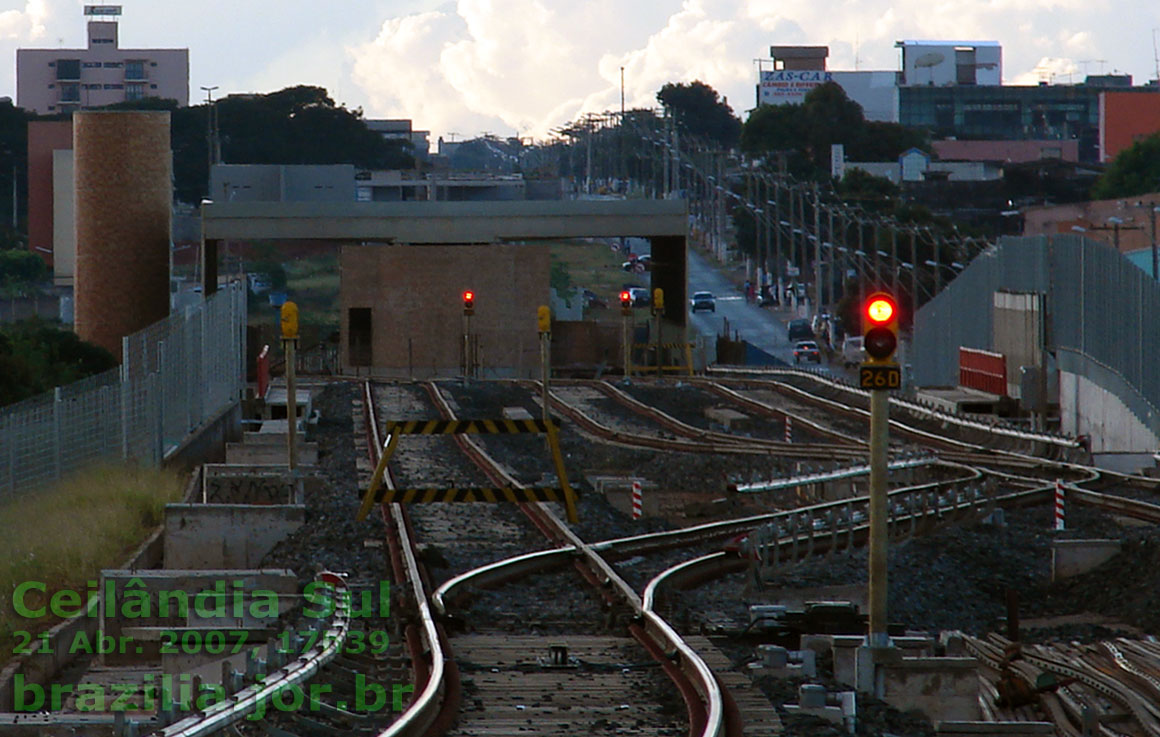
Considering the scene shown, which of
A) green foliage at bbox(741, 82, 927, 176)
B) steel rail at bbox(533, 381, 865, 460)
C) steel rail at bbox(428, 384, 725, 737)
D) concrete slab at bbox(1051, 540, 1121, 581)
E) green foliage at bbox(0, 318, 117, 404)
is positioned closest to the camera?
steel rail at bbox(428, 384, 725, 737)

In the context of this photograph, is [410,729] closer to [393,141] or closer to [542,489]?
[542,489]

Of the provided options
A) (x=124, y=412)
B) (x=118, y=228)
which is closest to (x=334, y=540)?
(x=124, y=412)

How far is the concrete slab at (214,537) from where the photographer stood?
61.6 feet

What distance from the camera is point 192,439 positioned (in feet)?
97.5

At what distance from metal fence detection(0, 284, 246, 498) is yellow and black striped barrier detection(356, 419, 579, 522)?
4057 millimetres

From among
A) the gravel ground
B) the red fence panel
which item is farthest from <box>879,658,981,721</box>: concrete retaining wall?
the red fence panel

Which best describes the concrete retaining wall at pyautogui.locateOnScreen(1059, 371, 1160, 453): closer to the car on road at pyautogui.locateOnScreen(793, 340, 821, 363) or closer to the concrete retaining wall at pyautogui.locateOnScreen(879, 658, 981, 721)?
the concrete retaining wall at pyautogui.locateOnScreen(879, 658, 981, 721)

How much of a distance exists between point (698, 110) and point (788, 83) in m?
11.9

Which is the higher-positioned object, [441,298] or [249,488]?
[441,298]

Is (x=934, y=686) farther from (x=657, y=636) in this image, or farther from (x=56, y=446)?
(x=56, y=446)

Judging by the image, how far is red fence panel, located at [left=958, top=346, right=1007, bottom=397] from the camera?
4884 cm

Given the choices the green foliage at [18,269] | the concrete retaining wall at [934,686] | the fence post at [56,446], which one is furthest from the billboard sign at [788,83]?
the concrete retaining wall at [934,686]

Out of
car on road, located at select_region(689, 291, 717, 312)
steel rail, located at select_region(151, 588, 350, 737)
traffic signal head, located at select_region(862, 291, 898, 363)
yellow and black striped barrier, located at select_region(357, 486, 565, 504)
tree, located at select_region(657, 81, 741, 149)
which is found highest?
tree, located at select_region(657, 81, 741, 149)

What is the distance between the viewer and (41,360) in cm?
5047
